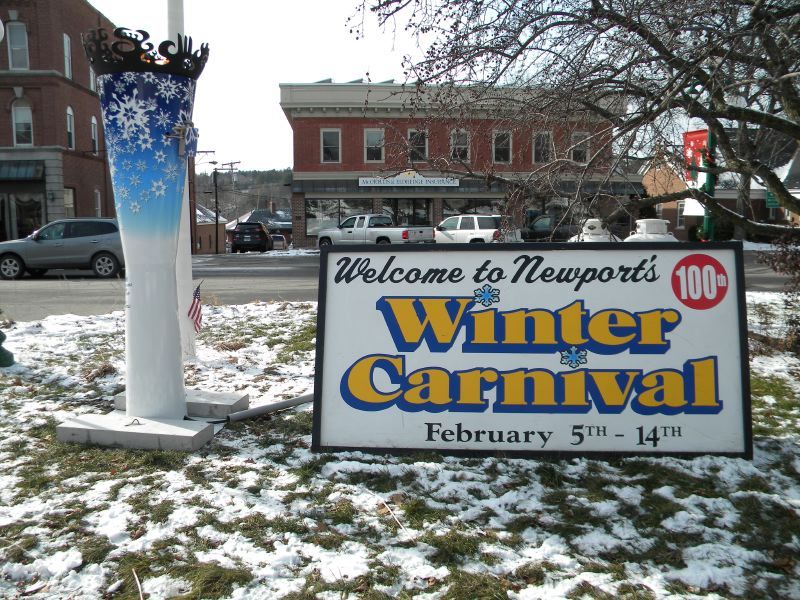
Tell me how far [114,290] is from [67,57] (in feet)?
74.2

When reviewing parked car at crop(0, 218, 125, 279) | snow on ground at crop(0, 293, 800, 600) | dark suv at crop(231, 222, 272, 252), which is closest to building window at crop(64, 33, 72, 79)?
dark suv at crop(231, 222, 272, 252)

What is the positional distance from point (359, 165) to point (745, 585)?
3604 centimetres

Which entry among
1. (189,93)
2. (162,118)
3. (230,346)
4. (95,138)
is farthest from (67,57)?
(162,118)

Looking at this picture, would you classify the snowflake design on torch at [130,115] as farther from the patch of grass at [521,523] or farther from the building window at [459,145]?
the building window at [459,145]

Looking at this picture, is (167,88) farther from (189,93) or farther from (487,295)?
(487,295)

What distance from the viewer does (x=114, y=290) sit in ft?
45.8

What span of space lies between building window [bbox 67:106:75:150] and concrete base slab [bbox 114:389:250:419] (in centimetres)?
3058

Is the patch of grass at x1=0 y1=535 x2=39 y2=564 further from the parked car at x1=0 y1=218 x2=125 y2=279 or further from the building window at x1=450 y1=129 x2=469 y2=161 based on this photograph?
the parked car at x1=0 y1=218 x2=125 y2=279

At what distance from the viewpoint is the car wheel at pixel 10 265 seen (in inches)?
709

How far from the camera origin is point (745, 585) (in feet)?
9.05

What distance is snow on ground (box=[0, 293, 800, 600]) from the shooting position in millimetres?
2766

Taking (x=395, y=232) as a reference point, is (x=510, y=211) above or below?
below

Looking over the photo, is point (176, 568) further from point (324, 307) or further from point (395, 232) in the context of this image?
point (395, 232)

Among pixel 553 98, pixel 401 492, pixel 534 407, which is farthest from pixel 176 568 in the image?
pixel 553 98
